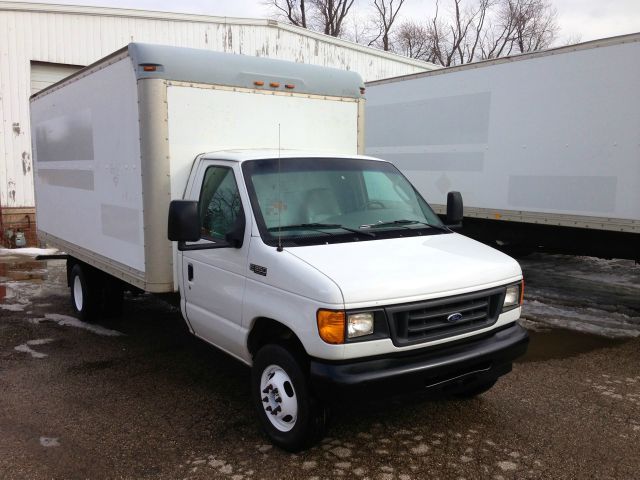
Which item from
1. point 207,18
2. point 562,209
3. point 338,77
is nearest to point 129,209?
point 338,77

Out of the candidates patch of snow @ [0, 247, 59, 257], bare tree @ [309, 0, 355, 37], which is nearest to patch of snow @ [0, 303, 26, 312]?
patch of snow @ [0, 247, 59, 257]

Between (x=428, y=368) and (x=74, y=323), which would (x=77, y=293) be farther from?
(x=428, y=368)

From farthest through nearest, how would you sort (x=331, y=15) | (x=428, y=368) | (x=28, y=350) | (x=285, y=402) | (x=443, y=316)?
(x=331, y=15) < (x=28, y=350) < (x=285, y=402) < (x=443, y=316) < (x=428, y=368)

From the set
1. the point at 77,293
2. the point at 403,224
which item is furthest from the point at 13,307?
the point at 403,224

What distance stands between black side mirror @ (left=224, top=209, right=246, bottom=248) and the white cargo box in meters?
0.99

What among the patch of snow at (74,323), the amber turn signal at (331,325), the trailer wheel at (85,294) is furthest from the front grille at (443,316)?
the trailer wheel at (85,294)

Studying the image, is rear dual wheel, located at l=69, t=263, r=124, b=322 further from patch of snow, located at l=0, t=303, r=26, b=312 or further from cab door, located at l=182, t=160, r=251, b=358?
cab door, located at l=182, t=160, r=251, b=358

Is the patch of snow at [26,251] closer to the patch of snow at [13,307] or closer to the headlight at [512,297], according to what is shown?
the patch of snow at [13,307]

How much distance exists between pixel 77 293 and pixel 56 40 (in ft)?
27.9

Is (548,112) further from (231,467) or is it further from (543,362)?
(231,467)

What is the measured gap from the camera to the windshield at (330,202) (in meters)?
4.31

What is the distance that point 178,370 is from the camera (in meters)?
5.70

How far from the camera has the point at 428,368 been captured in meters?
3.72

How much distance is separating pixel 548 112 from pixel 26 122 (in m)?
11.2
